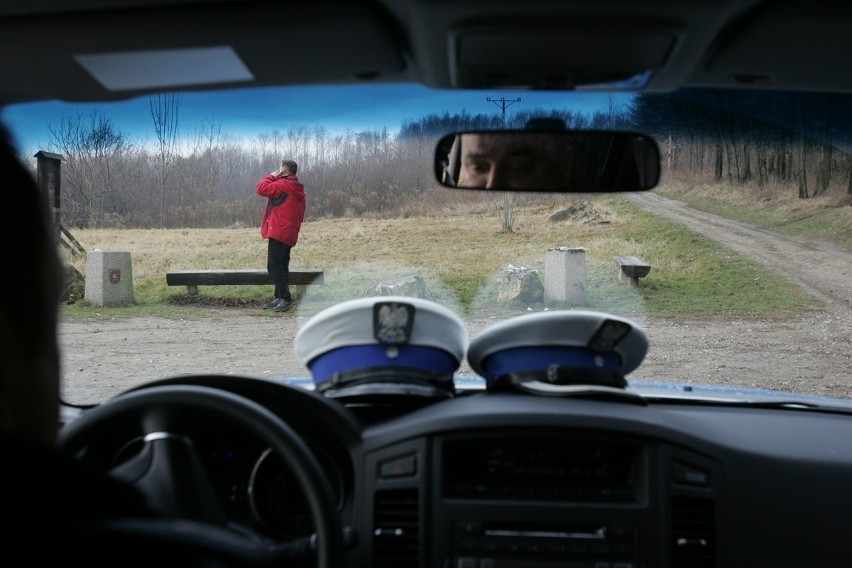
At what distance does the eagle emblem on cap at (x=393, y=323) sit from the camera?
3.43 m

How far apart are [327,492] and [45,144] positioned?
2.54 m

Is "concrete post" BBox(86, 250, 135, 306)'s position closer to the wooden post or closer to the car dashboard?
the wooden post

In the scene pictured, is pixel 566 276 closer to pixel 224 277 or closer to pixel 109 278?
pixel 224 277

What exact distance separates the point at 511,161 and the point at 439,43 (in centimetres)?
49

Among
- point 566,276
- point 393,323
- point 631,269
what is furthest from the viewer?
point 631,269

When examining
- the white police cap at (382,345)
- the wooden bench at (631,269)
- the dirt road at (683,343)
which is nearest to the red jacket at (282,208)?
the dirt road at (683,343)

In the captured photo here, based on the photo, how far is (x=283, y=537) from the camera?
3.08 m

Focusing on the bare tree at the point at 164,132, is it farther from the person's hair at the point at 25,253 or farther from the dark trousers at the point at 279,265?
the person's hair at the point at 25,253

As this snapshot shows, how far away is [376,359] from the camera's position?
11.4 ft

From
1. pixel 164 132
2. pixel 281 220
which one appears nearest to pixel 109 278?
pixel 164 132

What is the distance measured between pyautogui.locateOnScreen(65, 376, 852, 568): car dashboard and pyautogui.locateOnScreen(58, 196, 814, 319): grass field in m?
1.07

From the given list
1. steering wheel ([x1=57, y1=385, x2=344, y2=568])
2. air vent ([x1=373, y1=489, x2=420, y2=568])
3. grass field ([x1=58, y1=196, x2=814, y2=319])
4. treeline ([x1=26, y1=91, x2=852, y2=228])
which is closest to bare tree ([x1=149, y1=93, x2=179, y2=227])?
treeline ([x1=26, y1=91, x2=852, y2=228])

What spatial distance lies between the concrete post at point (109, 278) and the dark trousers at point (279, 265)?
2.17 feet

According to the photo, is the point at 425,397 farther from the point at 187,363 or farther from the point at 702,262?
the point at 702,262
